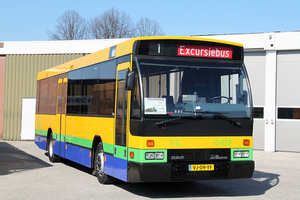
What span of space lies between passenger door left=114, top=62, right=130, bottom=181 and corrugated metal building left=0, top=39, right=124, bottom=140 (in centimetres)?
1576

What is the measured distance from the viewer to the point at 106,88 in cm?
909

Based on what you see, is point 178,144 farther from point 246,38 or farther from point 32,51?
point 32,51

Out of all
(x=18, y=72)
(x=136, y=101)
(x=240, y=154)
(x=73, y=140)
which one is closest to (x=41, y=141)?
(x=73, y=140)

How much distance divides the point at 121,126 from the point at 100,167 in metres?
1.77

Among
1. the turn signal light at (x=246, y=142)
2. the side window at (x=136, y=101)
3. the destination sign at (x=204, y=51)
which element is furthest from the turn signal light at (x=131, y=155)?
the turn signal light at (x=246, y=142)

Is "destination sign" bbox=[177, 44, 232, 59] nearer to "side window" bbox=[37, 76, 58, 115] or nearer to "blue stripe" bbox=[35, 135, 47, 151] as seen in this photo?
"side window" bbox=[37, 76, 58, 115]

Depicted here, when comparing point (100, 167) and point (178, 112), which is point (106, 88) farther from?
point (178, 112)

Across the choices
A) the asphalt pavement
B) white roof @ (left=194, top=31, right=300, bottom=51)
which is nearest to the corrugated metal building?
white roof @ (left=194, top=31, right=300, bottom=51)

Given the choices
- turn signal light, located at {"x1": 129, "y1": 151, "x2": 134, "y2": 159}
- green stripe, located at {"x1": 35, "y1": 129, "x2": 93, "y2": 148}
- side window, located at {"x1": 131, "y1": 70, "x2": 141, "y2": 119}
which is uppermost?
side window, located at {"x1": 131, "y1": 70, "x2": 141, "y2": 119}

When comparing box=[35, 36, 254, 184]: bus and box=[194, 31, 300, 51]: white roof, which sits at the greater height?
box=[194, 31, 300, 51]: white roof

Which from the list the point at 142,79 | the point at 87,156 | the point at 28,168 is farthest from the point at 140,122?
the point at 28,168

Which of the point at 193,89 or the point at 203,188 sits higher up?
the point at 193,89

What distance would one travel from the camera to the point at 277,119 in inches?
746

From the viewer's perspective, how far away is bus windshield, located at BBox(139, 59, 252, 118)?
7.36 meters
